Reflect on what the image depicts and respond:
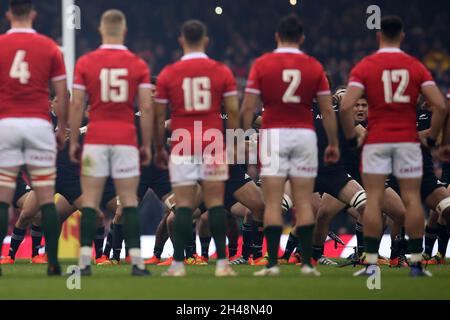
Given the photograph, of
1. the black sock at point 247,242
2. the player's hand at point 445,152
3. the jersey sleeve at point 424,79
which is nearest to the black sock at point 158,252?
the black sock at point 247,242

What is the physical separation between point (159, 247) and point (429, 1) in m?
15.1

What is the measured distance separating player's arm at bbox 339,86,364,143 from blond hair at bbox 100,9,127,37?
6.61 ft

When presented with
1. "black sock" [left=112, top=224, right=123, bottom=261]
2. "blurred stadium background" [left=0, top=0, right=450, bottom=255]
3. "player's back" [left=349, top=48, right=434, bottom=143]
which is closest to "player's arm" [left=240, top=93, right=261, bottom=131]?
"player's back" [left=349, top=48, right=434, bottom=143]

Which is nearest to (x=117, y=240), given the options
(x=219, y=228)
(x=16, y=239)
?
(x=16, y=239)

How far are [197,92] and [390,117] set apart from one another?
168cm

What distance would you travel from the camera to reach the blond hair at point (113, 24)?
1029cm

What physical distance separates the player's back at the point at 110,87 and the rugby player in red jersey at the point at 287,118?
100 centimetres

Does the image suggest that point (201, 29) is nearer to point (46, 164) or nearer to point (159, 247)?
point (46, 164)

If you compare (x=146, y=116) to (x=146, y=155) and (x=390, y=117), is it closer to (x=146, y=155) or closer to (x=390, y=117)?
(x=146, y=155)

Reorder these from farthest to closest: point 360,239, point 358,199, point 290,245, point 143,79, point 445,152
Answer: point 360,239, point 290,245, point 358,199, point 445,152, point 143,79

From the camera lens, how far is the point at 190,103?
10359 millimetres

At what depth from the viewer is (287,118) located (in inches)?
408
